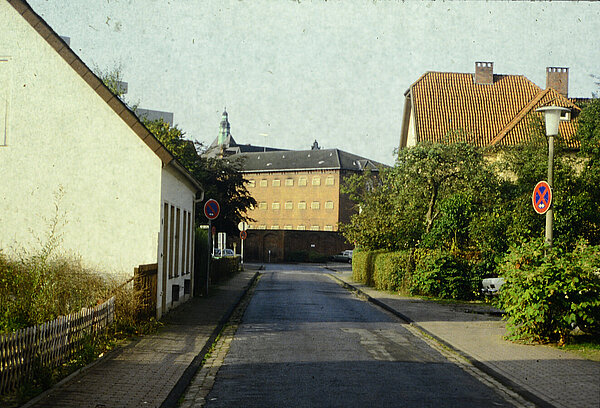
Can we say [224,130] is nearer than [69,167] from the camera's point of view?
No

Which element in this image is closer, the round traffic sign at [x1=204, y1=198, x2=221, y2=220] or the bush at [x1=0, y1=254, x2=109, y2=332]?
the bush at [x1=0, y1=254, x2=109, y2=332]

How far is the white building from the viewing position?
51.7ft

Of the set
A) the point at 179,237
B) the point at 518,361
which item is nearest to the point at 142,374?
the point at 518,361

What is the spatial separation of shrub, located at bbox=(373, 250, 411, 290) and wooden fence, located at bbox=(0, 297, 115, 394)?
16.9 meters

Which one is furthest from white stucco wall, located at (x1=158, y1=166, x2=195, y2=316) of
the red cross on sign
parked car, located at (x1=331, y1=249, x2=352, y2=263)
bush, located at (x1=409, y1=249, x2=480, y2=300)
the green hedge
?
parked car, located at (x1=331, y1=249, x2=352, y2=263)

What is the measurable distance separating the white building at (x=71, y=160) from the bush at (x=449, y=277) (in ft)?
37.2

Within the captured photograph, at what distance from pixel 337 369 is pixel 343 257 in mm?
72525

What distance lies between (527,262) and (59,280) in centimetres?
896

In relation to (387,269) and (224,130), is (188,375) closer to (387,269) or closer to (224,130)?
(387,269)

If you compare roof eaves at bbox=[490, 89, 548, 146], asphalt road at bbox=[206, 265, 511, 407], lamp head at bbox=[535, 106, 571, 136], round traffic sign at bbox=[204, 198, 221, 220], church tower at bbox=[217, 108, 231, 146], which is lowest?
asphalt road at bbox=[206, 265, 511, 407]

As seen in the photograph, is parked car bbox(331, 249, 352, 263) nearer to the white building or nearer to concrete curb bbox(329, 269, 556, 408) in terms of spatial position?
concrete curb bbox(329, 269, 556, 408)

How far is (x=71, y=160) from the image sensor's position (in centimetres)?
1605

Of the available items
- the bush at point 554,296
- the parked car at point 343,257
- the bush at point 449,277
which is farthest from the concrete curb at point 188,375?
the parked car at point 343,257

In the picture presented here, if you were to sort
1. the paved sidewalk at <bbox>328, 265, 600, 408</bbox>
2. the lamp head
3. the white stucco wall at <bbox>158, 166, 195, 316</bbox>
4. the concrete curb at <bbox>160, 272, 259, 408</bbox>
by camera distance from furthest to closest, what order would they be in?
1. the white stucco wall at <bbox>158, 166, 195, 316</bbox>
2. the lamp head
3. the paved sidewalk at <bbox>328, 265, 600, 408</bbox>
4. the concrete curb at <bbox>160, 272, 259, 408</bbox>
